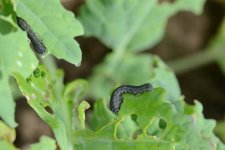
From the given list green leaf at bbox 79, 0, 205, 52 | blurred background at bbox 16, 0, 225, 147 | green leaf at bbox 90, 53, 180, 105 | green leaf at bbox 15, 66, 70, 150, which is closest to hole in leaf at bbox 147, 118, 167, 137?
green leaf at bbox 15, 66, 70, 150

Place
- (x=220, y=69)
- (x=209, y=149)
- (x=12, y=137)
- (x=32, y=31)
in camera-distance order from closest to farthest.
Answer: (x=32, y=31), (x=209, y=149), (x=12, y=137), (x=220, y=69)

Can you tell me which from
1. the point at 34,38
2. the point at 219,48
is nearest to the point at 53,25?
the point at 34,38

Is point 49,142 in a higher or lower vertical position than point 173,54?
higher

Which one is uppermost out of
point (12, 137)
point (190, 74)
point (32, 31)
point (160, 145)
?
point (32, 31)

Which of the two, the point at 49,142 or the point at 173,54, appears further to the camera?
the point at 173,54

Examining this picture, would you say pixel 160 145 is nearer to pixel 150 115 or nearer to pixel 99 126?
pixel 150 115

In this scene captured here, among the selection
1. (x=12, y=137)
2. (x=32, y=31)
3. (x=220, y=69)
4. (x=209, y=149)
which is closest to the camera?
(x=32, y=31)

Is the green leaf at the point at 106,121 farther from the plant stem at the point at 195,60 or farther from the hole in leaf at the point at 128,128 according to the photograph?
the plant stem at the point at 195,60

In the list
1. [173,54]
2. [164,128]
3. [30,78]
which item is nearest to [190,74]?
[173,54]
